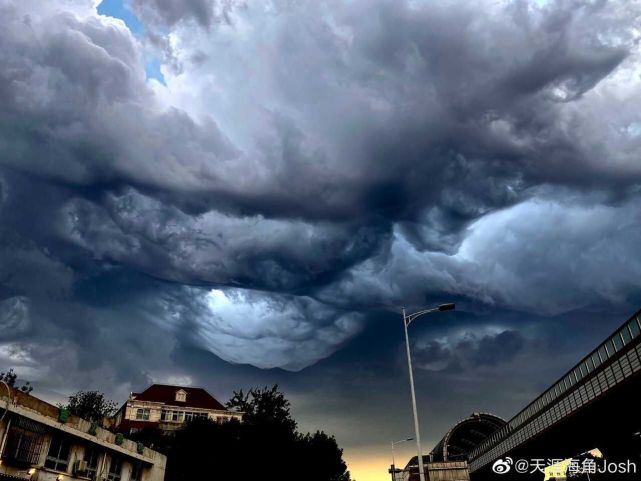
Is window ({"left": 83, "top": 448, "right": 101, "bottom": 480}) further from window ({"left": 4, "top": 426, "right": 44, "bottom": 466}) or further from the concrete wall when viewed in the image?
window ({"left": 4, "top": 426, "right": 44, "bottom": 466})

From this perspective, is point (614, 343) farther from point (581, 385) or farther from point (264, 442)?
point (264, 442)

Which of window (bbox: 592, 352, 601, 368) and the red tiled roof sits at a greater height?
the red tiled roof

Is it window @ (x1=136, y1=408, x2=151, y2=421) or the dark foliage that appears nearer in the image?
the dark foliage

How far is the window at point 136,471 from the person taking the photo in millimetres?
33591

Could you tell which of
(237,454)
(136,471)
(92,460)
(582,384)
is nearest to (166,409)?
(237,454)

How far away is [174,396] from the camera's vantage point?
88375 mm

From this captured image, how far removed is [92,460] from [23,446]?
7.64 metres

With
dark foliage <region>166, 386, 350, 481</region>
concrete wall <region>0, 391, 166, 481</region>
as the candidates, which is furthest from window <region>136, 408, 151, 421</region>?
concrete wall <region>0, 391, 166, 481</region>

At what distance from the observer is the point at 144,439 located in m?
65.4

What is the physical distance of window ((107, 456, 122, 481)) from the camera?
3039 centimetres

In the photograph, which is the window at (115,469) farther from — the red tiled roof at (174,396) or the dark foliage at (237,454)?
the red tiled roof at (174,396)

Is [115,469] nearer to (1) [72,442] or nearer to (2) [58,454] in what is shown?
(1) [72,442]

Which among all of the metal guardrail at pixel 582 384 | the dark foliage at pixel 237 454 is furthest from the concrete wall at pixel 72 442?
the metal guardrail at pixel 582 384

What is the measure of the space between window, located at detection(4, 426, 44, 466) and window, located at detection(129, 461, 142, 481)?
12089 mm
